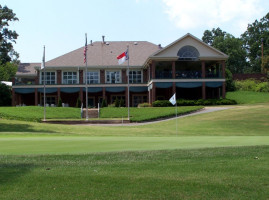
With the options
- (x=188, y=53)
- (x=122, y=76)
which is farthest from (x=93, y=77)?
(x=188, y=53)

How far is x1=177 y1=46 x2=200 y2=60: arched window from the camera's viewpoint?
46281mm

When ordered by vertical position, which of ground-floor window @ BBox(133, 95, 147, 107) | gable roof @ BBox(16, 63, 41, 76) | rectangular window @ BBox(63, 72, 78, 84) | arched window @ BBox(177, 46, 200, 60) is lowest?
ground-floor window @ BBox(133, 95, 147, 107)

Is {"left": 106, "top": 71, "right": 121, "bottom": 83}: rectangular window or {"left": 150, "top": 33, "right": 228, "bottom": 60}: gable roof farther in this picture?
{"left": 106, "top": 71, "right": 121, "bottom": 83}: rectangular window

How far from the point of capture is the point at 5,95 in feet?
172

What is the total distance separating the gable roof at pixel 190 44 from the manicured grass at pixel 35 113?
11906 mm

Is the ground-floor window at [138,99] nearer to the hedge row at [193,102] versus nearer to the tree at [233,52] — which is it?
the hedge row at [193,102]

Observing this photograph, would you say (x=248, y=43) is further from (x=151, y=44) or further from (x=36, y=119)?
(x=36, y=119)

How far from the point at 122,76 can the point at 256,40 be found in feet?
164

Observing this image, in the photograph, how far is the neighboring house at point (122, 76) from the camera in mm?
46250

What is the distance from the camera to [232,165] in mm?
8031

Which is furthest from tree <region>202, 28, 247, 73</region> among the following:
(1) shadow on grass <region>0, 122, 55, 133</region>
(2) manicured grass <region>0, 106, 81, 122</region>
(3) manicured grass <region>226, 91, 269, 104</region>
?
(1) shadow on grass <region>0, 122, 55, 133</region>

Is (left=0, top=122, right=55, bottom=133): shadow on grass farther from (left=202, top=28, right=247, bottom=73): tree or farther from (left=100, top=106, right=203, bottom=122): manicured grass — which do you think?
(left=202, top=28, right=247, bottom=73): tree

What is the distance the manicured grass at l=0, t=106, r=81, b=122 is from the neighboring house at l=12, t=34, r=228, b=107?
805cm

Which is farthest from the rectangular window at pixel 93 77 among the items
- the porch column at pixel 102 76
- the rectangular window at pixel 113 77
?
the rectangular window at pixel 113 77
